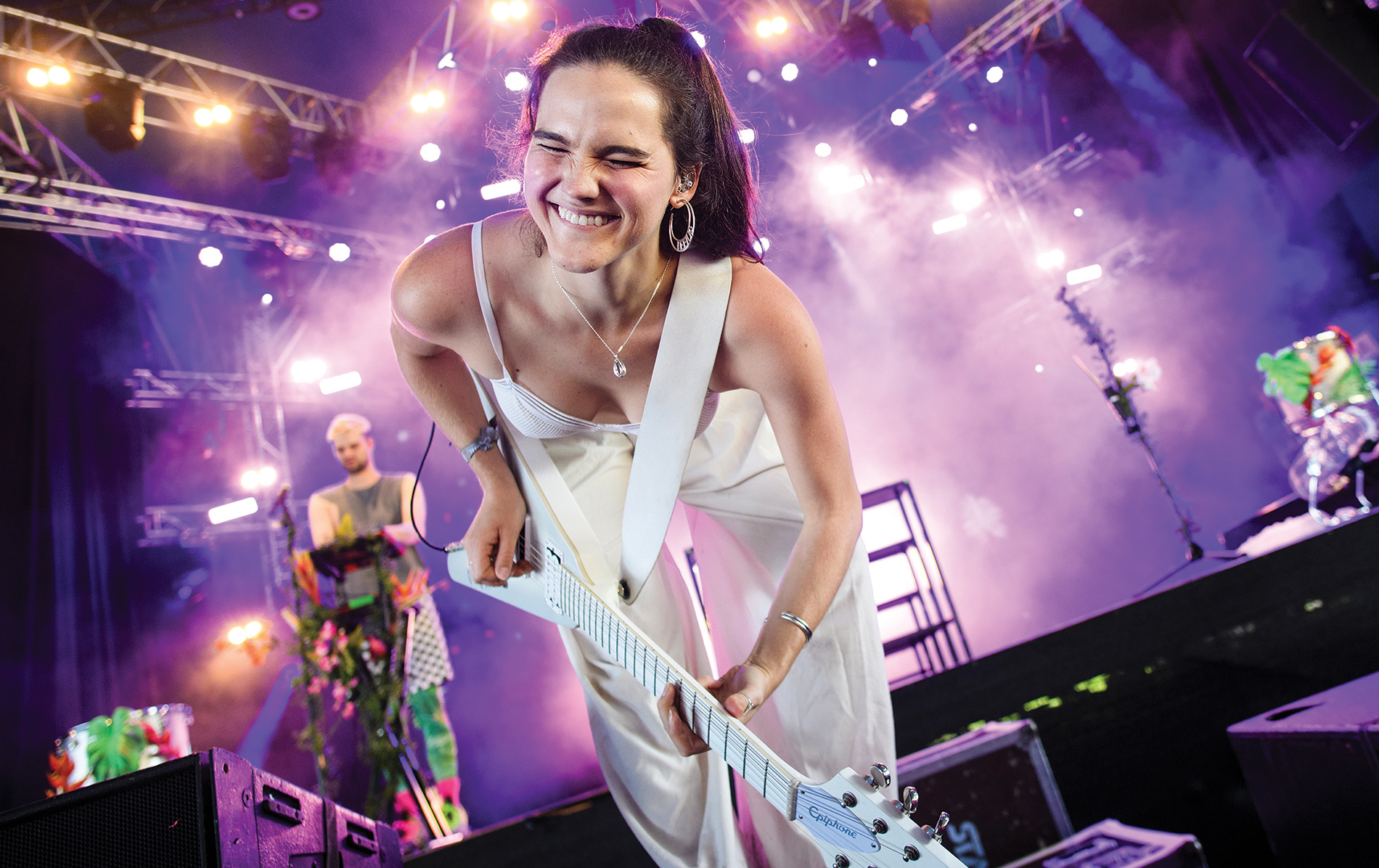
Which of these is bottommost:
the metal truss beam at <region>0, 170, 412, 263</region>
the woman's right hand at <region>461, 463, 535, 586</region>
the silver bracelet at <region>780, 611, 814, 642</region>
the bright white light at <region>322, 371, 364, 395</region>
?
the silver bracelet at <region>780, 611, 814, 642</region>

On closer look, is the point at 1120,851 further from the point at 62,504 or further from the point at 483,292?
the point at 62,504

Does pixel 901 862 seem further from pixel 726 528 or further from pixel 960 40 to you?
pixel 960 40

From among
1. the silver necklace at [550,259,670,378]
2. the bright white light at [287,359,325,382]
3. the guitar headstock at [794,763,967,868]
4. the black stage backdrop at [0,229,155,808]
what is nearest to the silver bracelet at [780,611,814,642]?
the guitar headstock at [794,763,967,868]

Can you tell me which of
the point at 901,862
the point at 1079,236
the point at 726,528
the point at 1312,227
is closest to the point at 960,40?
the point at 1079,236

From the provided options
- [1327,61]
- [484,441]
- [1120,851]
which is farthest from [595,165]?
[1327,61]

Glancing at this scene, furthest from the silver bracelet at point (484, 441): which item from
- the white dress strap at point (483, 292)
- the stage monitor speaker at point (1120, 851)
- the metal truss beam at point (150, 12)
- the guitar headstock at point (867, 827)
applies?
the metal truss beam at point (150, 12)

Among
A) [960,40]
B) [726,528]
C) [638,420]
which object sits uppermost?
[960,40]

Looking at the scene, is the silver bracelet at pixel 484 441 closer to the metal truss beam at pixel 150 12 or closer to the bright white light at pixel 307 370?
the metal truss beam at pixel 150 12

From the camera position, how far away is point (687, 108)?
1.40m

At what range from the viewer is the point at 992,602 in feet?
24.0

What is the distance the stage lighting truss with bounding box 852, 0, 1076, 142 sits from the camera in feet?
22.1

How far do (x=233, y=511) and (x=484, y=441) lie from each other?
4.76m

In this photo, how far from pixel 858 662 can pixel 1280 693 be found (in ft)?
5.41

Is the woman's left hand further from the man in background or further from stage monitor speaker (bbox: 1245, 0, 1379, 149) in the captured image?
stage monitor speaker (bbox: 1245, 0, 1379, 149)
